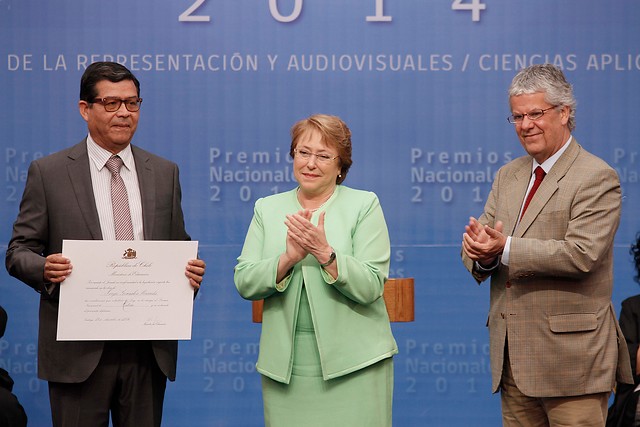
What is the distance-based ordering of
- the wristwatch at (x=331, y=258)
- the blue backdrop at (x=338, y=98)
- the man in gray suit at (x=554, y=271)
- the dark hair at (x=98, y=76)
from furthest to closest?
the blue backdrop at (x=338, y=98) → the dark hair at (x=98, y=76) → the man in gray suit at (x=554, y=271) → the wristwatch at (x=331, y=258)

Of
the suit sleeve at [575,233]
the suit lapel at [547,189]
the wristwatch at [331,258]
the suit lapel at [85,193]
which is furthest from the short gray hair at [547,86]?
the suit lapel at [85,193]

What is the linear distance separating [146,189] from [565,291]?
56.8 inches

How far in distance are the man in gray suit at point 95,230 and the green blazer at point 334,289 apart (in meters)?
0.25

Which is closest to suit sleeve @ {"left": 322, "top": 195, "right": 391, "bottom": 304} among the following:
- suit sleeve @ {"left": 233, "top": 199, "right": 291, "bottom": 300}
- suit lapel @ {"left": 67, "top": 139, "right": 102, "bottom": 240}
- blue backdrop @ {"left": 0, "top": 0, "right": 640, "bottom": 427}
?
suit sleeve @ {"left": 233, "top": 199, "right": 291, "bottom": 300}

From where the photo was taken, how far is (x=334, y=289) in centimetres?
306

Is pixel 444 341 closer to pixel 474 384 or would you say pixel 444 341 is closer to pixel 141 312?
pixel 474 384

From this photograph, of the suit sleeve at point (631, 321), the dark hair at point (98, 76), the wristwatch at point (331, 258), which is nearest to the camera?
the wristwatch at point (331, 258)

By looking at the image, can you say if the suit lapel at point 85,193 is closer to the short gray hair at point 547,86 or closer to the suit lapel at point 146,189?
the suit lapel at point 146,189

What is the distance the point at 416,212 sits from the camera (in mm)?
4840

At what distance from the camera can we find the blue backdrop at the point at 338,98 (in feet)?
15.7

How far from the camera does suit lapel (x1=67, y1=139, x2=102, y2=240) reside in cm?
310

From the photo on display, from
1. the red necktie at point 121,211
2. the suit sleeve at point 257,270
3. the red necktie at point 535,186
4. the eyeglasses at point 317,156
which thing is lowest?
the suit sleeve at point 257,270

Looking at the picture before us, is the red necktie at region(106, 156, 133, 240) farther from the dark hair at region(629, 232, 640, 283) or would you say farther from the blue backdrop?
the dark hair at region(629, 232, 640, 283)

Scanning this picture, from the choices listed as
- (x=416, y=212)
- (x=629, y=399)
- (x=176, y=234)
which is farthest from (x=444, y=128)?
(x=176, y=234)
